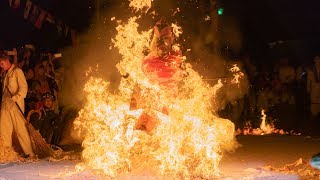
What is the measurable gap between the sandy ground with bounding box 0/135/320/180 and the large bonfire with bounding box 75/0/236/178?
34 centimetres

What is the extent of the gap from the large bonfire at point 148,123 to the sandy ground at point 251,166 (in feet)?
1.13

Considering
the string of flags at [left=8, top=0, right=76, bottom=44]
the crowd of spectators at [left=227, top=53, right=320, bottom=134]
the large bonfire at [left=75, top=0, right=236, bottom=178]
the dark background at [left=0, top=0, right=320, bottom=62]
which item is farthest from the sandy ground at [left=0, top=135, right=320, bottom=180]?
the string of flags at [left=8, top=0, right=76, bottom=44]

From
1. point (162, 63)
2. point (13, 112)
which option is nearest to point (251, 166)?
point (162, 63)

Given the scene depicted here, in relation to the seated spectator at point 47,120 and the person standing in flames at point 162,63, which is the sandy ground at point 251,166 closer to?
the person standing in flames at point 162,63

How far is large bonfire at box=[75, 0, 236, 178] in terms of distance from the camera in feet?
26.2

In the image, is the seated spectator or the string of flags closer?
→ the seated spectator

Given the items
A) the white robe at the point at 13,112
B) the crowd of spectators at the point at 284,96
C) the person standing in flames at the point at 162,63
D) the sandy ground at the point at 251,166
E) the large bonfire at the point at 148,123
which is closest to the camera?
the large bonfire at the point at 148,123

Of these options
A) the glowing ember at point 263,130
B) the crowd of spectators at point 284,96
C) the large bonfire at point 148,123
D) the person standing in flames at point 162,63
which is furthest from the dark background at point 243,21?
the large bonfire at point 148,123

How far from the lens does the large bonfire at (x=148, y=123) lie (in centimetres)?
798

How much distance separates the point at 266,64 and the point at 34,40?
8.54 m

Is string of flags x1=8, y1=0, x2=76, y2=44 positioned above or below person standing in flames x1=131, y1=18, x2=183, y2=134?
above

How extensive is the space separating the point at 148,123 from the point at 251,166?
1.85m

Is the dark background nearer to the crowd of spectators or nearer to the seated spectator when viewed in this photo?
the crowd of spectators

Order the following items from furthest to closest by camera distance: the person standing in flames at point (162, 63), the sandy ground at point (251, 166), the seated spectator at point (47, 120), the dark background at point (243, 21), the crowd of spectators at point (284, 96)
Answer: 1. the crowd of spectators at point (284, 96)
2. the dark background at point (243, 21)
3. the seated spectator at point (47, 120)
4. the person standing in flames at point (162, 63)
5. the sandy ground at point (251, 166)
